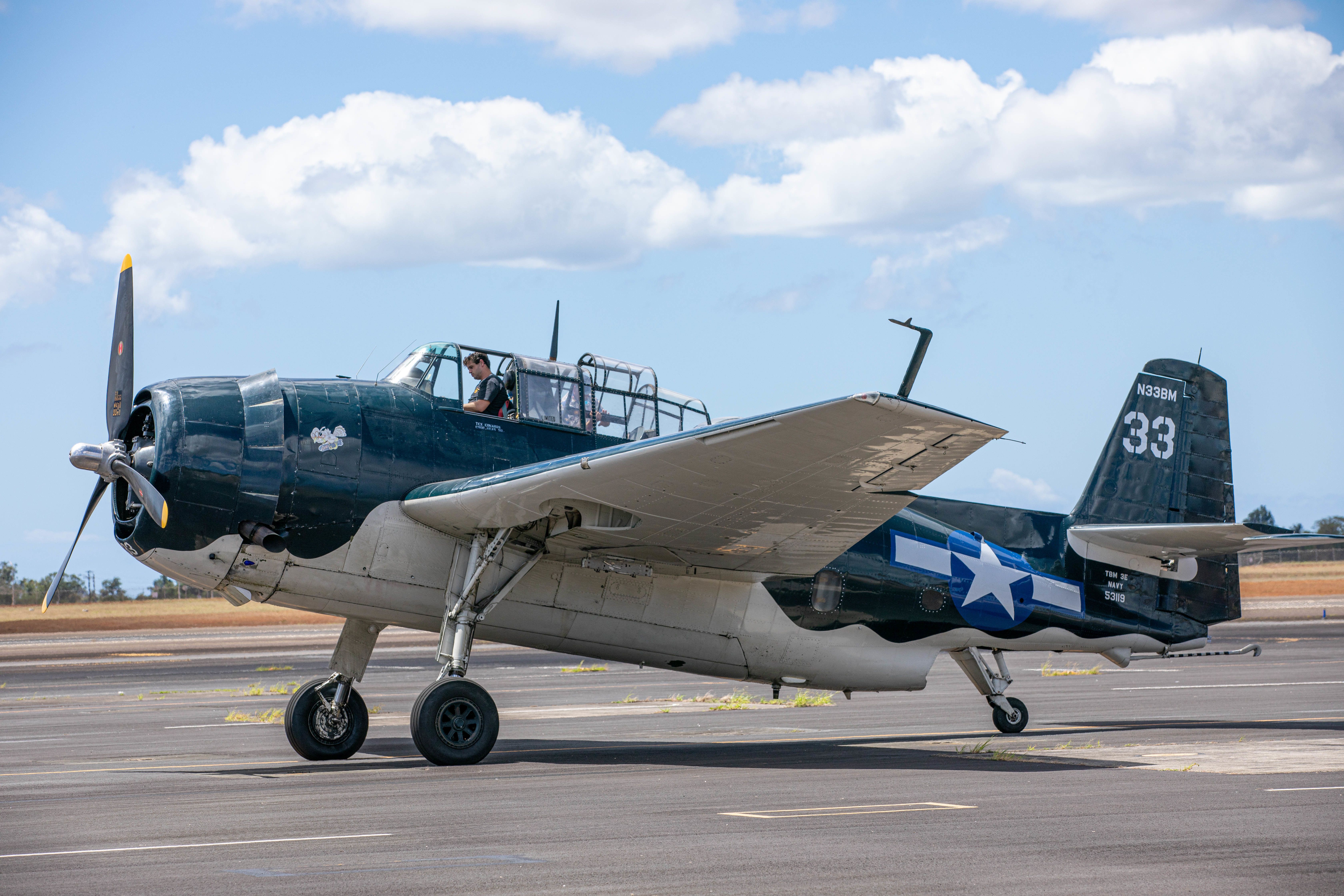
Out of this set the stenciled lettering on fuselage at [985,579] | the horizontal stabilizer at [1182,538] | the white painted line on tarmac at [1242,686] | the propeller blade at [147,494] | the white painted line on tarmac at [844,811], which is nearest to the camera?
the white painted line on tarmac at [844,811]

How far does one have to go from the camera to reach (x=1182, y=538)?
15539mm

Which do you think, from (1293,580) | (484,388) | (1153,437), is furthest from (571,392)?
(1293,580)

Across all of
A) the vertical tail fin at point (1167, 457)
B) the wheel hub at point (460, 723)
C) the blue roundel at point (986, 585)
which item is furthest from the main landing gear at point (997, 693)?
the wheel hub at point (460, 723)

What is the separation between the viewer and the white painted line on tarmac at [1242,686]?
22875 millimetres

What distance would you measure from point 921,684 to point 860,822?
20.9 feet

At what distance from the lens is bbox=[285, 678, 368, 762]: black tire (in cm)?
1304

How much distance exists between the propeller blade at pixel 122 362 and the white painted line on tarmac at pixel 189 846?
530 cm

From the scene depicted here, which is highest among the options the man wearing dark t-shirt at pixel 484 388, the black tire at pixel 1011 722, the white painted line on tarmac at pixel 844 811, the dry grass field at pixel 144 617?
the man wearing dark t-shirt at pixel 484 388

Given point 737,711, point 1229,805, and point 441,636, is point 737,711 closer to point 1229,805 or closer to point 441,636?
point 441,636

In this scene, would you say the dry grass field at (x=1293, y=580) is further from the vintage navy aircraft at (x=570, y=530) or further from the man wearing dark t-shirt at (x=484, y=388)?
the man wearing dark t-shirt at (x=484, y=388)

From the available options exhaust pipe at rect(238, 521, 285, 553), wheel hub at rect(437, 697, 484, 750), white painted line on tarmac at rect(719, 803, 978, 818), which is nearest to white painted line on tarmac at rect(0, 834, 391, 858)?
white painted line on tarmac at rect(719, 803, 978, 818)

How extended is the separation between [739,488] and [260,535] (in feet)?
14.4

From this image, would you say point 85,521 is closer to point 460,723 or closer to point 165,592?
point 460,723

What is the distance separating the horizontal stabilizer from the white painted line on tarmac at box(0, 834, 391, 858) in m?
10.4
